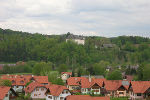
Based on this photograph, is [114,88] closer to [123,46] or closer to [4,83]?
[4,83]

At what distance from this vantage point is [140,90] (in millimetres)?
42219

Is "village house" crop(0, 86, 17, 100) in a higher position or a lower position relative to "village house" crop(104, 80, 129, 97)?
higher

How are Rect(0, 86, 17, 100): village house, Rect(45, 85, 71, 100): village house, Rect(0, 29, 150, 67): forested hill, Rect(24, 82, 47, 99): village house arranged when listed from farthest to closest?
Rect(0, 29, 150, 67): forested hill → Rect(24, 82, 47, 99): village house → Rect(45, 85, 71, 100): village house → Rect(0, 86, 17, 100): village house

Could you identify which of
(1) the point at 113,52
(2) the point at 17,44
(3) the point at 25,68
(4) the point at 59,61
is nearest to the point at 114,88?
(3) the point at 25,68

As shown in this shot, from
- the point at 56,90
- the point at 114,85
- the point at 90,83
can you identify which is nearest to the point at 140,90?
the point at 114,85

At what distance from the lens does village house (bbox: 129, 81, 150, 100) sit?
41753 millimetres

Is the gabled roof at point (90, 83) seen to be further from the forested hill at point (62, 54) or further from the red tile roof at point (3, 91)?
the forested hill at point (62, 54)

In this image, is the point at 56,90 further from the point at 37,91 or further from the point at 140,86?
the point at 140,86

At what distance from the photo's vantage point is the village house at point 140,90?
1644 inches

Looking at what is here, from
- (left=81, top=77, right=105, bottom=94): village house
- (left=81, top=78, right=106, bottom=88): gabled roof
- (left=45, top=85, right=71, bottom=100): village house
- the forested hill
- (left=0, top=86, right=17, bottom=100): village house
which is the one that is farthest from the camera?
the forested hill

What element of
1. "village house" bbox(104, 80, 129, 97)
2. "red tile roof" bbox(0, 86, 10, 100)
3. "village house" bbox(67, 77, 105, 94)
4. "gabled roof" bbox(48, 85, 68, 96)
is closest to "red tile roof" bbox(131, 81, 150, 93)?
"village house" bbox(104, 80, 129, 97)

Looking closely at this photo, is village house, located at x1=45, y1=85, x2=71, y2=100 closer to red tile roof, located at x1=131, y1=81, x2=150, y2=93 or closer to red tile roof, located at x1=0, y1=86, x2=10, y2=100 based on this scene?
red tile roof, located at x1=0, y1=86, x2=10, y2=100

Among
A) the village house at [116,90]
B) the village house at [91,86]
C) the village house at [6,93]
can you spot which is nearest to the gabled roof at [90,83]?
the village house at [91,86]

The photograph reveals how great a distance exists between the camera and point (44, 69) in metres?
71.6
